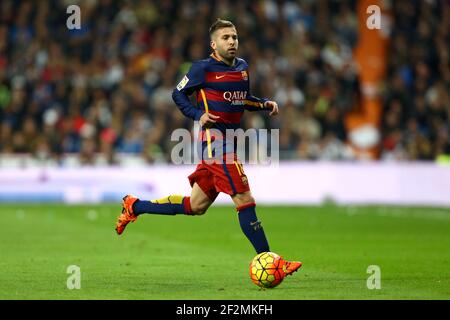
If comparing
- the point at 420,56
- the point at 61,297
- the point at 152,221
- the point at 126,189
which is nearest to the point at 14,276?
the point at 61,297

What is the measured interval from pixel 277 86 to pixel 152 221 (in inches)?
308

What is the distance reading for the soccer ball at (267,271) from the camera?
32.5ft

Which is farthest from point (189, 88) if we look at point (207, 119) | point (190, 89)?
point (207, 119)

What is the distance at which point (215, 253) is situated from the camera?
13820mm

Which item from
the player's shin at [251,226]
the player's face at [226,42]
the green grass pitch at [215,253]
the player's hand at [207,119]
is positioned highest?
Result: the player's face at [226,42]

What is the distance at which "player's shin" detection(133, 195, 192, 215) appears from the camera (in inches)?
437

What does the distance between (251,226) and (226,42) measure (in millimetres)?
1833

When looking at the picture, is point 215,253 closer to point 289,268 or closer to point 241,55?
point 289,268

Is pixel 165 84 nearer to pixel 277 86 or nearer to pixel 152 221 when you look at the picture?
pixel 277 86

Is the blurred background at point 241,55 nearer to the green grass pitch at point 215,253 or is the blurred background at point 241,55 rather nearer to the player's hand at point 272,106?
the green grass pitch at point 215,253

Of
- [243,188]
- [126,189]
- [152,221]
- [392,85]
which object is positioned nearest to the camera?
[243,188]

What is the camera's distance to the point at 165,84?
2692 centimetres

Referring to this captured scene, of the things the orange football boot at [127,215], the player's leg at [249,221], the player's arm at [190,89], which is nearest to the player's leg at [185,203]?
the orange football boot at [127,215]

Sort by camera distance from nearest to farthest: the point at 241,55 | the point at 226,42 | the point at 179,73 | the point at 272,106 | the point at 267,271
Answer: the point at 267,271 → the point at 226,42 → the point at 272,106 → the point at 179,73 → the point at 241,55
